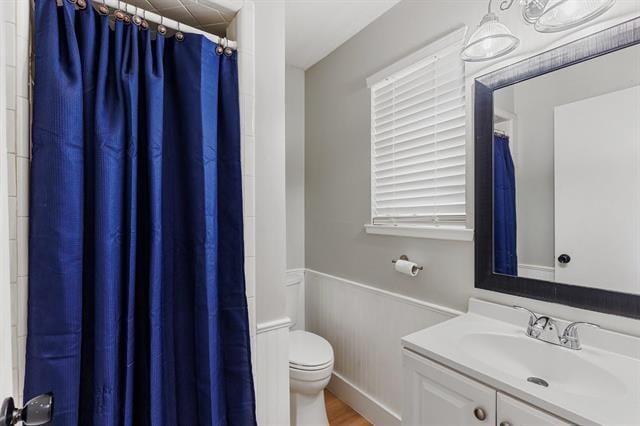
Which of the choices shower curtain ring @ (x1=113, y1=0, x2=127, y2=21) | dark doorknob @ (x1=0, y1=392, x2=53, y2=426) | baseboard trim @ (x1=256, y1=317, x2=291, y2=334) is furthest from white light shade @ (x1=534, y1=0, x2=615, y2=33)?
dark doorknob @ (x1=0, y1=392, x2=53, y2=426)

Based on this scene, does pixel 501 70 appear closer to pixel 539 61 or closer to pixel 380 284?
pixel 539 61

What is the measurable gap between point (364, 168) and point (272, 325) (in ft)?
3.92

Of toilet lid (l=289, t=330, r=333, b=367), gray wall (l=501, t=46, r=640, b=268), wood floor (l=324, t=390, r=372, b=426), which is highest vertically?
gray wall (l=501, t=46, r=640, b=268)

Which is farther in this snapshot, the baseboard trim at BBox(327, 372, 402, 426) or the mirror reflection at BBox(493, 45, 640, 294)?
the baseboard trim at BBox(327, 372, 402, 426)

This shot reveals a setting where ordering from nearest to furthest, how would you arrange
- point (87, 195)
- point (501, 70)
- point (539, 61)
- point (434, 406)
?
point (87, 195)
point (434, 406)
point (539, 61)
point (501, 70)

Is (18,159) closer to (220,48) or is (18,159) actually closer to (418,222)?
(220,48)

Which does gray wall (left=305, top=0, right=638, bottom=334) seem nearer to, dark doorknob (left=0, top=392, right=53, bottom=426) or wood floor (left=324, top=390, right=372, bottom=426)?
wood floor (left=324, top=390, right=372, bottom=426)

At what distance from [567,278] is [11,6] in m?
1.93

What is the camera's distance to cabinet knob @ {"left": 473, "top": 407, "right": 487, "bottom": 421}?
96cm

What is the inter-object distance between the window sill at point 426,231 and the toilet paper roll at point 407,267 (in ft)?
0.50

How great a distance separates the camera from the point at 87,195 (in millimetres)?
936

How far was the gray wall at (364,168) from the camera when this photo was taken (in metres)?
1.47

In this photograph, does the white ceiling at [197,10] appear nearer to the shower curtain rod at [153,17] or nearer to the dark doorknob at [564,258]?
the shower curtain rod at [153,17]

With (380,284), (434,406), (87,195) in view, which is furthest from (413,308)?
(87,195)
